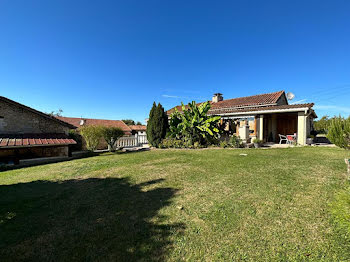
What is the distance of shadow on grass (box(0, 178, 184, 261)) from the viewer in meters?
2.23

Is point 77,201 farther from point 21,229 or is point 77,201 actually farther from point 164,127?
point 164,127

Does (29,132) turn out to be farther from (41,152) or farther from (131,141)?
(131,141)

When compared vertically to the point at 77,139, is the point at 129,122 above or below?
above

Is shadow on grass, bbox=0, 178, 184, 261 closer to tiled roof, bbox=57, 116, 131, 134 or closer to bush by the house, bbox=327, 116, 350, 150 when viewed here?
bush by the house, bbox=327, 116, 350, 150

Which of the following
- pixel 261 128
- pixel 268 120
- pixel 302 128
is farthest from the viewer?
pixel 268 120

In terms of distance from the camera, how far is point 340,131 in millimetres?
4516

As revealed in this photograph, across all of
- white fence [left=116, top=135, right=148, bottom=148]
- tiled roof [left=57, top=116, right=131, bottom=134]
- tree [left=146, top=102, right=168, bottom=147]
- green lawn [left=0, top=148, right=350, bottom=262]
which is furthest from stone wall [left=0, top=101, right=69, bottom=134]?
tiled roof [left=57, top=116, right=131, bottom=134]

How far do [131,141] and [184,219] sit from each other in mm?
13058

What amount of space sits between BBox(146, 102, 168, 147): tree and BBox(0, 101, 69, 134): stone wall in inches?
261

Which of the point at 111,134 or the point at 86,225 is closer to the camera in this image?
the point at 86,225

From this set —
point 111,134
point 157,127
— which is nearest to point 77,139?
point 111,134

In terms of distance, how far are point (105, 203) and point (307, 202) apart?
451cm

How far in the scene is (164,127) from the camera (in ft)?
45.8

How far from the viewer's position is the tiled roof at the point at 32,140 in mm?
Answer: 8785
